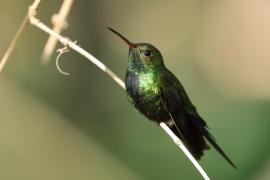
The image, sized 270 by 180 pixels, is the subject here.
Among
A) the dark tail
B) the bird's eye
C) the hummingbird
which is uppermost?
the bird's eye

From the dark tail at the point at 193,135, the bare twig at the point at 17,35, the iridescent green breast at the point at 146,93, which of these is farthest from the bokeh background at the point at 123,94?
the bare twig at the point at 17,35

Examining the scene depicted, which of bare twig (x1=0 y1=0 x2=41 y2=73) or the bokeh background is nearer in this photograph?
bare twig (x1=0 y1=0 x2=41 y2=73)

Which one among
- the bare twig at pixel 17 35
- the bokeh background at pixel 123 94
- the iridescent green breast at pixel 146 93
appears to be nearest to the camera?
the bare twig at pixel 17 35

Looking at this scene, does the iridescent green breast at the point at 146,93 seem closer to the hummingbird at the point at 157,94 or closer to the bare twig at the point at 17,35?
the hummingbird at the point at 157,94

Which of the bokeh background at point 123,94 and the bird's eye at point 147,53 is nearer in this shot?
the bird's eye at point 147,53

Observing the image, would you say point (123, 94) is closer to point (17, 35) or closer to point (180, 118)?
point (180, 118)

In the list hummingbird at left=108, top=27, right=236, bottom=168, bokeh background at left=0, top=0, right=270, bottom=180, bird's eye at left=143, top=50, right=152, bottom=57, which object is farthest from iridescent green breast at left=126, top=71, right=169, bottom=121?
bokeh background at left=0, top=0, right=270, bottom=180

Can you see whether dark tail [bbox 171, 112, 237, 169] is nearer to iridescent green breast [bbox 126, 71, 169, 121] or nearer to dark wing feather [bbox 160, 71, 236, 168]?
dark wing feather [bbox 160, 71, 236, 168]

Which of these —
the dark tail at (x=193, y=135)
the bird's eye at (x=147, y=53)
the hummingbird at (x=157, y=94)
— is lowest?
the dark tail at (x=193, y=135)
